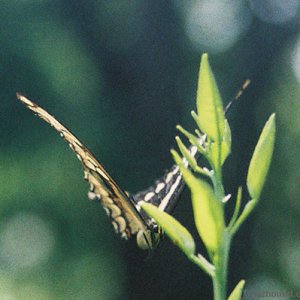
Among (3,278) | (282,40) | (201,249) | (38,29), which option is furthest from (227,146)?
(282,40)

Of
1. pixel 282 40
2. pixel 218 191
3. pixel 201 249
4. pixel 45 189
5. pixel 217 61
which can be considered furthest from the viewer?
pixel 282 40

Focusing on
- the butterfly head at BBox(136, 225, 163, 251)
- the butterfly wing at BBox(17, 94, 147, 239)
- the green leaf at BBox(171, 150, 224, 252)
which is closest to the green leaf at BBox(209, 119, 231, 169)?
the green leaf at BBox(171, 150, 224, 252)

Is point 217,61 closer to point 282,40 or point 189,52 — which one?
point 189,52

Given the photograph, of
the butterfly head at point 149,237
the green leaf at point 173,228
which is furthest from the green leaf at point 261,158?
the butterfly head at point 149,237

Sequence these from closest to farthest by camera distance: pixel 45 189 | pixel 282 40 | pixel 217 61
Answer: pixel 45 189, pixel 217 61, pixel 282 40

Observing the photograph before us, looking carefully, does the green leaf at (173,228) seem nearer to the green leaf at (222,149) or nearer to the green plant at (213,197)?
the green plant at (213,197)

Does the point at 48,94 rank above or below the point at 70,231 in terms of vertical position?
above

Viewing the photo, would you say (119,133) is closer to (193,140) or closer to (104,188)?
(104,188)

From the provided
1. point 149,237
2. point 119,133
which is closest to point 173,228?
point 149,237
